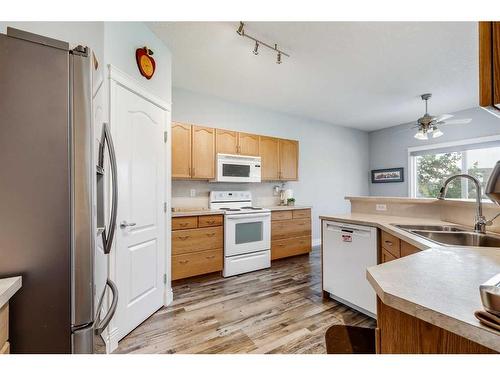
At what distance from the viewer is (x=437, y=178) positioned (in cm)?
463

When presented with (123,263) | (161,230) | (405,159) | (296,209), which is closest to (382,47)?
(296,209)

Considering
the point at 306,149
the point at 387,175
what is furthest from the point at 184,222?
the point at 387,175

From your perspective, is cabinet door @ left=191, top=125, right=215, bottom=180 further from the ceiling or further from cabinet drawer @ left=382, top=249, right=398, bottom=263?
cabinet drawer @ left=382, top=249, right=398, bottom=263

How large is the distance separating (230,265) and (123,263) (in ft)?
5.08

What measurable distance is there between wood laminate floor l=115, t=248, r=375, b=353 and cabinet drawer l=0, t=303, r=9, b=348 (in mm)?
1150

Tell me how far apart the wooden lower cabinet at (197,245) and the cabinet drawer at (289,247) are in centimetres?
92

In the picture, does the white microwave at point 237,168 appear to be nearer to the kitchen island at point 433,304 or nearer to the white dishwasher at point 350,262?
the white dishwasher at point 350,262

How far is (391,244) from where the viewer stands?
1768mm

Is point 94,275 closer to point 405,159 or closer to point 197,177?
point 197,177

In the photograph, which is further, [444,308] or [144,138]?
[144,138]

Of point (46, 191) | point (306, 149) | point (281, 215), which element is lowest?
point (281, 215)

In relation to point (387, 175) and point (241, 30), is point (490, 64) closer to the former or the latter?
point (241, 30)

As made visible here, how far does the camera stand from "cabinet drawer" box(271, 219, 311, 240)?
3588 millimetres

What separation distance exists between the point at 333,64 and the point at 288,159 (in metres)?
1.78
